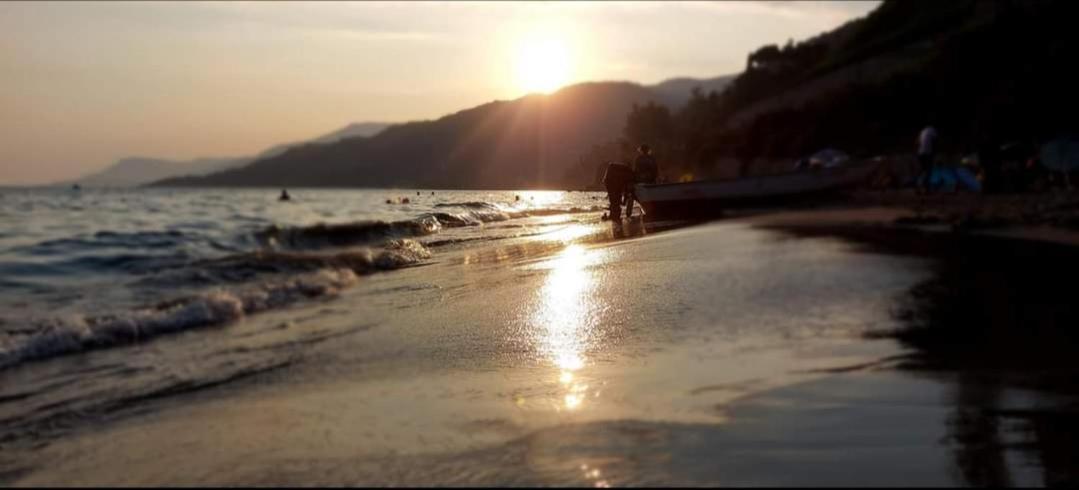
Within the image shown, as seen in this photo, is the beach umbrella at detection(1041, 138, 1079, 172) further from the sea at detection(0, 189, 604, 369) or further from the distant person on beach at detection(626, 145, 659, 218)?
the distant person on beach at detection(626, 145, 659, 218)

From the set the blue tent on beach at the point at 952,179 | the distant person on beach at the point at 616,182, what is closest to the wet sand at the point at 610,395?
the distant person on beach at the point at 616,182

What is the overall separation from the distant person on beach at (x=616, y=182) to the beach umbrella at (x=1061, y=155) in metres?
19.8

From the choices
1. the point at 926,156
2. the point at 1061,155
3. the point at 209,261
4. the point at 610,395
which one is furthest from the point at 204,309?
the point at 1061,155

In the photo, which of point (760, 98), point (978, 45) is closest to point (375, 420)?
point (978, 45)

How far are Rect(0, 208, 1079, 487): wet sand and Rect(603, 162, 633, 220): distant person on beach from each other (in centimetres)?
84

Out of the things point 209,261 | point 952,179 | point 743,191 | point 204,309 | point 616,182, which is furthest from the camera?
point 952,179

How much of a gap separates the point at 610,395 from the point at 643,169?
112 inches

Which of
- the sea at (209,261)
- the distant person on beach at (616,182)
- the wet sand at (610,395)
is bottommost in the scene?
the wet sand at (610,395)

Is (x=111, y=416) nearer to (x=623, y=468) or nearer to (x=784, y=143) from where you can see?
(x=623, y=468)

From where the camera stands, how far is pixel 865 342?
692 centimetres

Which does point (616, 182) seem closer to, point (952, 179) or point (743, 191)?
point (743, 191)

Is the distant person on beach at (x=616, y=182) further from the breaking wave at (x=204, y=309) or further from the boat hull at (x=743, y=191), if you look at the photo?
the breaking wave at (x=204, y=309)

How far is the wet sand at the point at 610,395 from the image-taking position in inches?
156

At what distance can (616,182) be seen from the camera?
7477 mm
